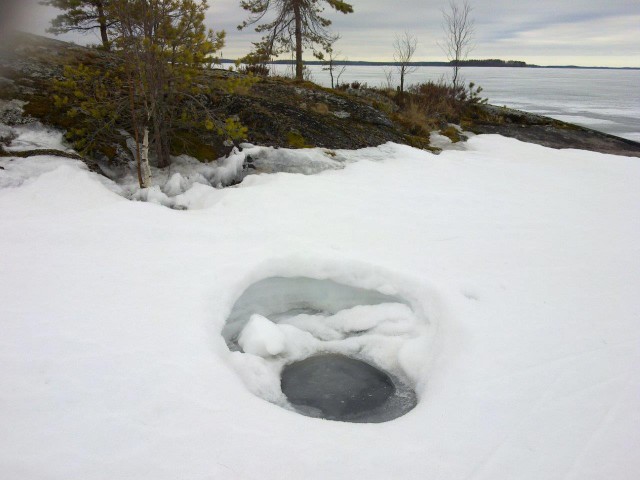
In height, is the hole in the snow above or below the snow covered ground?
below

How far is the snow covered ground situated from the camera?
2.41m

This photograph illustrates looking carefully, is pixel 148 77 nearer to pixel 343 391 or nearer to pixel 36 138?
pixel 36 138

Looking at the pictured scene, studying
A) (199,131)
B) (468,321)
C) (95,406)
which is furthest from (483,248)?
(199,131)

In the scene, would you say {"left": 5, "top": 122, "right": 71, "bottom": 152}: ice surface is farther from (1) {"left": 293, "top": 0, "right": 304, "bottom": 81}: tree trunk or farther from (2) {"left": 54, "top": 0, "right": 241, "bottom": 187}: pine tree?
(1) {"left": 293, "top": 0, "right": 304, "bottom": 81}: tree trunk

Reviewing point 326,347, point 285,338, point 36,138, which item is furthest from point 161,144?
point 326,347

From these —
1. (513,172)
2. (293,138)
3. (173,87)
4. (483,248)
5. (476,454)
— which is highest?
(173,87)

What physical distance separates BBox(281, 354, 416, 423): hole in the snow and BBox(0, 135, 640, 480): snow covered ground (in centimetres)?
22

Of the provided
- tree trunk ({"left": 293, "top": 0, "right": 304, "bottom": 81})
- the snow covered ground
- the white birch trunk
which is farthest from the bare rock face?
the white birch trunk

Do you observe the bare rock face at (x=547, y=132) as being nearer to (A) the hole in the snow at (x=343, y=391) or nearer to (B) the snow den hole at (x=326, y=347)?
(B) the snow den hole at (x=326, y=347)

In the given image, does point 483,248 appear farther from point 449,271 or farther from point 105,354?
point 105,354

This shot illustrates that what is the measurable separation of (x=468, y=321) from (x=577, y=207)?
4.55 meters

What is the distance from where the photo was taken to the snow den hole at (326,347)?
3256mm

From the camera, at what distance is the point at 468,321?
3744 millimetres

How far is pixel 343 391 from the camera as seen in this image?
3.42 m
